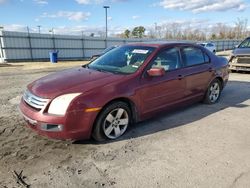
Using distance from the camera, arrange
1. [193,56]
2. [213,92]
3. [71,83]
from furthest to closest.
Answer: [213,92] → [193,56] → [71,83]

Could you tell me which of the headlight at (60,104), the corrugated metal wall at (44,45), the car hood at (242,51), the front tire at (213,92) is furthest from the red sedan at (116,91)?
the corrugated metal wall at (44,45)

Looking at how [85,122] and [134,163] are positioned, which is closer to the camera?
[134,163]

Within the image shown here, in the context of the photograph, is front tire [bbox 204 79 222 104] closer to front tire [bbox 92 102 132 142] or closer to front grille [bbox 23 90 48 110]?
front tire [bbox 92 102 132 142]

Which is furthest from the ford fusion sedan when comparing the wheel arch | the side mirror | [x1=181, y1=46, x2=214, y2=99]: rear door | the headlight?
the headlight

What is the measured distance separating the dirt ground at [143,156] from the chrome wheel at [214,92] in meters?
1.13

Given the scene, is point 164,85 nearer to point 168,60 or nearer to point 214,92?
point 168,60

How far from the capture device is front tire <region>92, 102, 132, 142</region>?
371 cm

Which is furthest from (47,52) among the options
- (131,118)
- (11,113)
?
(131,118)

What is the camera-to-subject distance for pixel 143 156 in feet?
11.3

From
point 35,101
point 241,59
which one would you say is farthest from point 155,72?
point 241,59

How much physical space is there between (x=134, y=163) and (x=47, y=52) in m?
22.5

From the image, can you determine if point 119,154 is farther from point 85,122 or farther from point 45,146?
point 45,146

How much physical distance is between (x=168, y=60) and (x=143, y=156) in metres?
2.12

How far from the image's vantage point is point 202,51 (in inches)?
224
